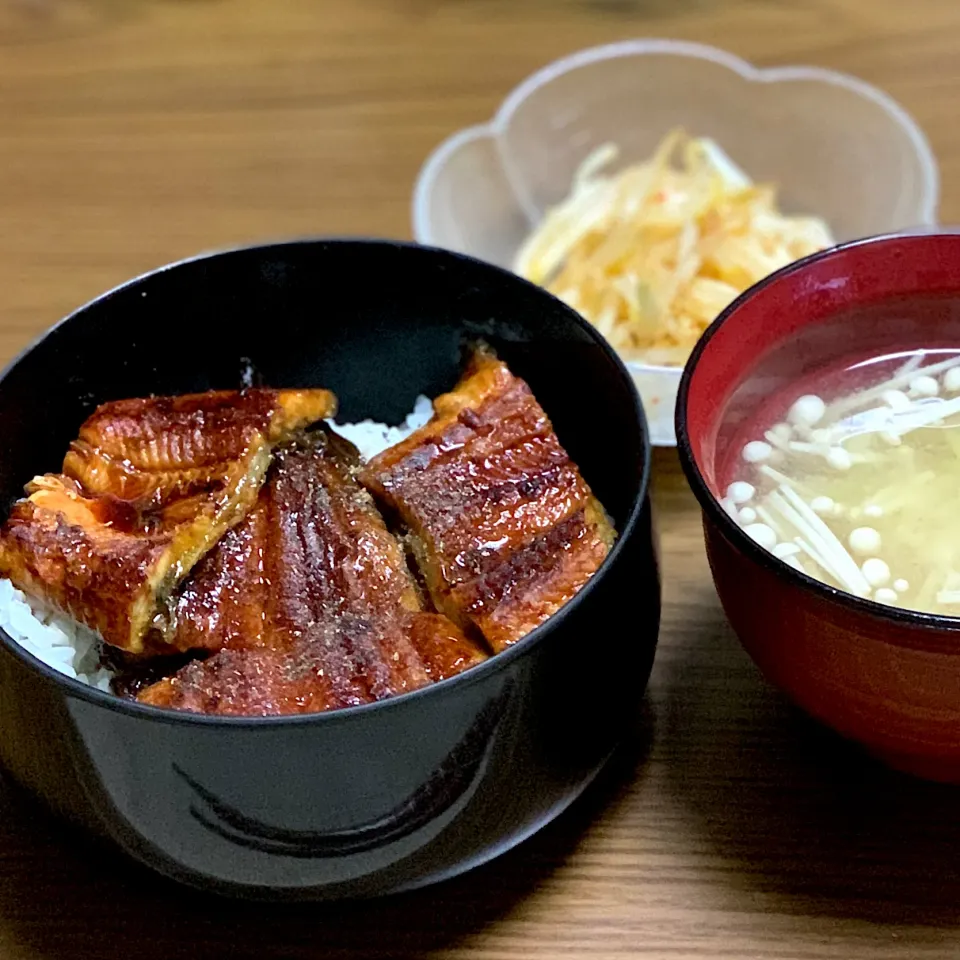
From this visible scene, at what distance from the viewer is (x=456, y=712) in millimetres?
811

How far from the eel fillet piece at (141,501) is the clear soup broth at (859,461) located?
0.37m

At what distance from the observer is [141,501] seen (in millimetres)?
1041

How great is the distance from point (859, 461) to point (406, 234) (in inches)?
30.3

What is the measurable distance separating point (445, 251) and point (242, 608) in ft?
1.26

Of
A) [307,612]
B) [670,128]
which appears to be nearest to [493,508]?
[307,612]

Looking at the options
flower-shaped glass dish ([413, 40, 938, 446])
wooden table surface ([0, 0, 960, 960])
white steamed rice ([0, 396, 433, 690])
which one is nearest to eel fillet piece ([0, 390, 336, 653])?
white steamed rice ([0, 396, 433, 690])

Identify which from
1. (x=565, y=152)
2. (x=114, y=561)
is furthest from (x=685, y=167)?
(x=114, y=561)

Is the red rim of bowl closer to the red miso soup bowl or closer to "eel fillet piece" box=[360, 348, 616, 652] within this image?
the red miso soup bowl

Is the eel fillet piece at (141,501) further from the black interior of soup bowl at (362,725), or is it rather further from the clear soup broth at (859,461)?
the clear soup broth at (859,461)

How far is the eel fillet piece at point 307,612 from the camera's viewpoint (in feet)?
2.87

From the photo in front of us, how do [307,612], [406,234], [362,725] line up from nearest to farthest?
[362,725] → [307,612] → [406,234]

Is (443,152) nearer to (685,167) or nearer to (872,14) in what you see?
(685,167)

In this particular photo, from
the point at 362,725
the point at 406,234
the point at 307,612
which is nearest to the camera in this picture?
the point at 362,725

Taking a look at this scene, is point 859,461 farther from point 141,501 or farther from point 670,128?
point 670,128
